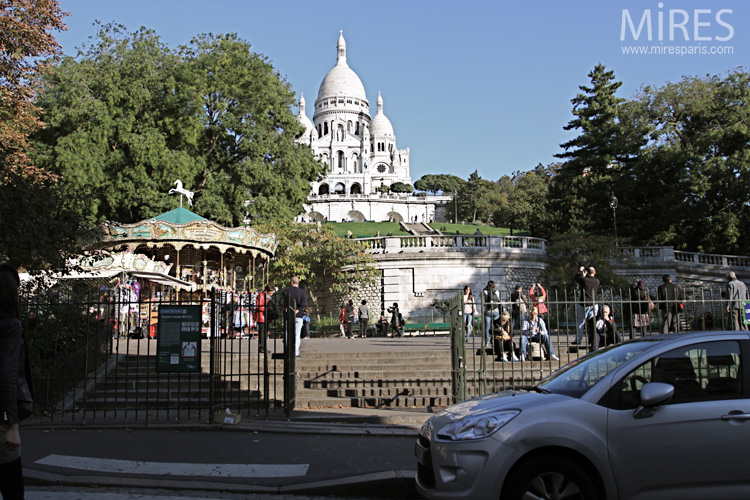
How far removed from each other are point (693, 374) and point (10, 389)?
4.93 meters

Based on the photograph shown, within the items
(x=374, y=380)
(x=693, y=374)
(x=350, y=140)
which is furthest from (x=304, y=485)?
(x=350, y=140)

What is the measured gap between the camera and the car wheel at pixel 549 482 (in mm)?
4477

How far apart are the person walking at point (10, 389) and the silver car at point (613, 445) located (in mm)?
2902

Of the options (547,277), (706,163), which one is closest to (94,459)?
(547,277)

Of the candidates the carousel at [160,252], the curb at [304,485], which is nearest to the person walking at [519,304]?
the curb at [304,485]

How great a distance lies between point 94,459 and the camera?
22.1 feet

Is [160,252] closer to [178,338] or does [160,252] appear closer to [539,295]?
[539,295]

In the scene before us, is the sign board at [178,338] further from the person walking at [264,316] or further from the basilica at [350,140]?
the basilica at [350,140]

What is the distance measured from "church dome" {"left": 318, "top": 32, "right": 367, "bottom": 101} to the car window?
135 metres

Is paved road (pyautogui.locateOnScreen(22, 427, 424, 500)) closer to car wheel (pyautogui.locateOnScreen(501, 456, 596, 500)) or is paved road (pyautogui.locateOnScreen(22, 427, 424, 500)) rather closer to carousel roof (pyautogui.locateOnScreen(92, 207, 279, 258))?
car wheel (pyautogui.locateOnScreen(501, 456, 596, 500))

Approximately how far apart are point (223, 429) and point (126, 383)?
266 cm

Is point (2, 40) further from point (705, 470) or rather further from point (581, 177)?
point (581, 177)

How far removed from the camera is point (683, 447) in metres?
4.56

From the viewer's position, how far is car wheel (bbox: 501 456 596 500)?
448cm
